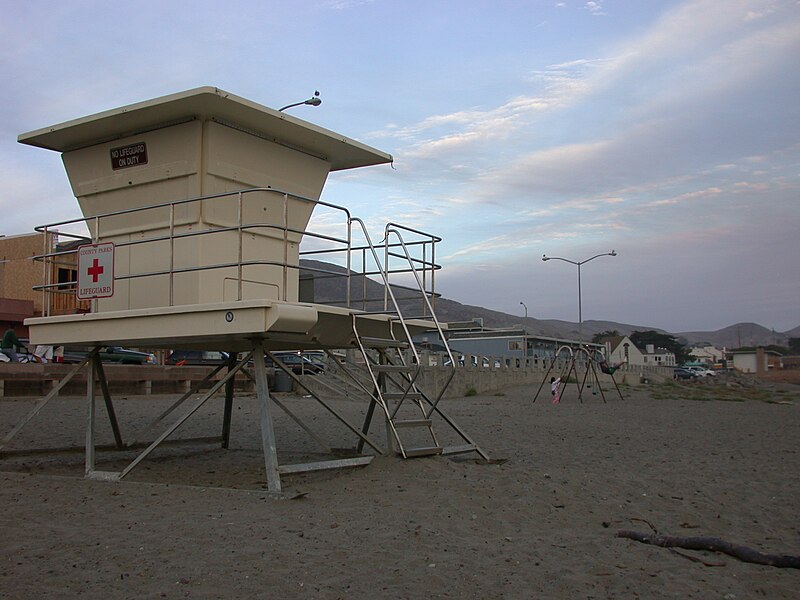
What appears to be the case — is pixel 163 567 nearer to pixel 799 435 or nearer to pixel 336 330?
pixel 336 330

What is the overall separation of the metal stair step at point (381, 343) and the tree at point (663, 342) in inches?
6108

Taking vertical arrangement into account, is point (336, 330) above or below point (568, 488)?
above

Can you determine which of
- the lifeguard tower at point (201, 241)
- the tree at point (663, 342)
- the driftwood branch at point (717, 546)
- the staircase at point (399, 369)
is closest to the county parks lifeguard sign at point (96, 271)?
the lifeguard tower at point (201, 241)

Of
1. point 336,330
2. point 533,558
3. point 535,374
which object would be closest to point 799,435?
point 336,330

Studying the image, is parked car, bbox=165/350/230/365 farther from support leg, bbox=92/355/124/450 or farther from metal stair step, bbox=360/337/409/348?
metal stair step, bbox=360/337/409/348

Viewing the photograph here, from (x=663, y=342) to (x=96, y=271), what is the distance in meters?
159

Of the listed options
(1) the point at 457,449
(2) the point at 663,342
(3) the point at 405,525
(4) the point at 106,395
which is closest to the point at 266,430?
(3) the point at 405,525

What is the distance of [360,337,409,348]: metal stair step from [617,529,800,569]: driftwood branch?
13.9 feet

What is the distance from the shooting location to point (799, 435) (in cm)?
1678

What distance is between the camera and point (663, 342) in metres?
158

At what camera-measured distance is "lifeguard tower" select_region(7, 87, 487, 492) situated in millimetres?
9562

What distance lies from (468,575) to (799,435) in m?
13.7

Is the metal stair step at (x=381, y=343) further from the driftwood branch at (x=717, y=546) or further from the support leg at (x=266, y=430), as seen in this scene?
the driftwood branch at (x=717, y=546)

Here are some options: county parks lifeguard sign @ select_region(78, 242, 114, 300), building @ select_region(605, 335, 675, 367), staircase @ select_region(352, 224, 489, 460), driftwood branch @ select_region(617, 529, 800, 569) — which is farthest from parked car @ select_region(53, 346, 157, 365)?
building @ select_region(605, 335, 675, 367)
